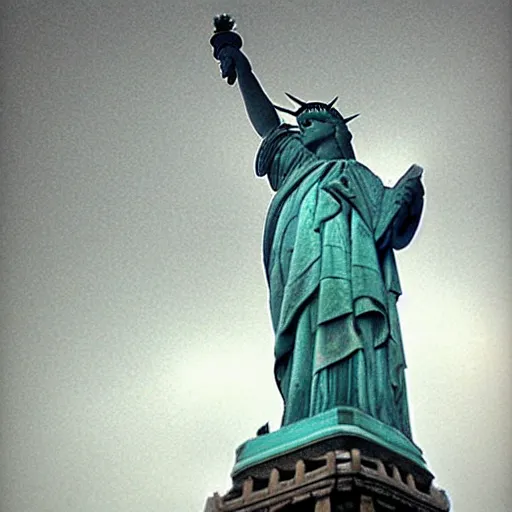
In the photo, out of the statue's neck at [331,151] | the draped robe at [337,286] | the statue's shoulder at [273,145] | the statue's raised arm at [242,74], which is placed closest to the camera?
the draped robe at [337,286]

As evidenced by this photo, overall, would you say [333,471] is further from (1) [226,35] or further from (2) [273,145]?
(1) [226,35]

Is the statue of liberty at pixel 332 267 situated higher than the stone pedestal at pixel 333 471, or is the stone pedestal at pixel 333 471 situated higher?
the statue of liberty at pixel 332 267

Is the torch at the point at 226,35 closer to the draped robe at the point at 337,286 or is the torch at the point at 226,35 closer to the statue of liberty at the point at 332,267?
the statue of liberty at the point at 332,267

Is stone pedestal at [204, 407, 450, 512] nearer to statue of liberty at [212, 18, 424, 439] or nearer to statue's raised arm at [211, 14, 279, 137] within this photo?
statue of liberty at [212, 18, 424, 439]

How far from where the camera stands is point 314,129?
369 inches

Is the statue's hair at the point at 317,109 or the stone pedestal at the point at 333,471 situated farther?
the statue's hair at the point at 317,109

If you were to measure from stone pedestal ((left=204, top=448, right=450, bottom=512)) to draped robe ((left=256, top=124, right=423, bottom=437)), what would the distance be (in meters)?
0.64

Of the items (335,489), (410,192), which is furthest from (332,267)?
(335,489)

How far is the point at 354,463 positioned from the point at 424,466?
0.84 metres

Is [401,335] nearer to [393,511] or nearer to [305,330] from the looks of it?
[305,330]

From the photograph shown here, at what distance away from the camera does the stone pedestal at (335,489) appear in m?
5.63

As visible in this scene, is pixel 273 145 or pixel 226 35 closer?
pixel 273 145

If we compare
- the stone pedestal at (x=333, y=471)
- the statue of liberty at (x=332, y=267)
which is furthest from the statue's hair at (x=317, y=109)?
the stone pedestal at (x=333, y=471)

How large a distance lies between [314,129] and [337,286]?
258 cm
